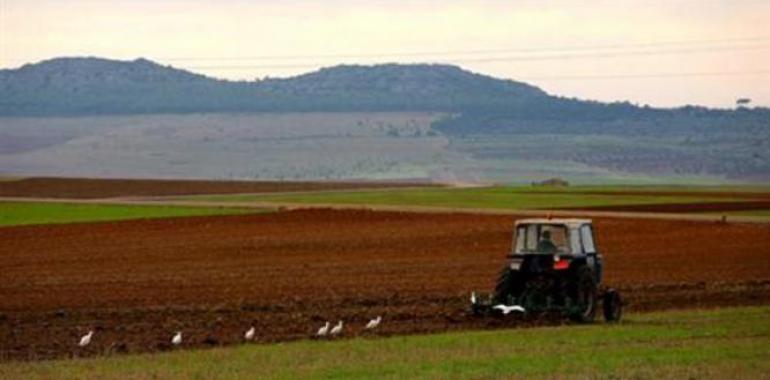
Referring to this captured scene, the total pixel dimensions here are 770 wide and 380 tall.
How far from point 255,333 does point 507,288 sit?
177 inches

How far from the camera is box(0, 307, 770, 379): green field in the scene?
897 inches

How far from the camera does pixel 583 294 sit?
31.1m

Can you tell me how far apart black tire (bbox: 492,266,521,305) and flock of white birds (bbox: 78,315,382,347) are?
2088 millimetres

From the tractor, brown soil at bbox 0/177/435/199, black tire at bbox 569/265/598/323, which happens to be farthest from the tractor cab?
brown soil at bbox 0/177/435/199

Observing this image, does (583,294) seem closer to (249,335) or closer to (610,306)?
(610,306)

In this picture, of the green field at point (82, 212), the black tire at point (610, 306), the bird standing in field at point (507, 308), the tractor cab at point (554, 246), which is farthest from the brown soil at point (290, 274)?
the green field at point (82, 212)

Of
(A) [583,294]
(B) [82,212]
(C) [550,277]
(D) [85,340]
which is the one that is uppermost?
(C) [550,277]

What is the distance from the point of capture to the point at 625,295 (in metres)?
38.8

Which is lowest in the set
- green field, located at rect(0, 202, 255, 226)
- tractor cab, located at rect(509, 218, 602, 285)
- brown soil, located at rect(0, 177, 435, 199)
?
brown soil, located at rect(0, 177, 435, 199)

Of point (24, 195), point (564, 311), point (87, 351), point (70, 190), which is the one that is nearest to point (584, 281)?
point (564, 311)

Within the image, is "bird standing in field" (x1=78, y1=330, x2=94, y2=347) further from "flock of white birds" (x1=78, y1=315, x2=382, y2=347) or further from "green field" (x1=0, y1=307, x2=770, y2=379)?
"green field" (x1=0, y1=307, x2=770, y2=379)

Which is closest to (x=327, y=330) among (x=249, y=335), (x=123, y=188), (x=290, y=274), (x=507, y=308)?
(x=249, y=335)

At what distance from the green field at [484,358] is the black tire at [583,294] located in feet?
3.52

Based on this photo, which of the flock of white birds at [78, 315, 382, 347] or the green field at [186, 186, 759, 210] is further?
the green field at [186, 186, 759, 210]
